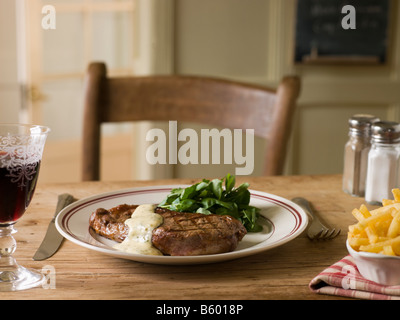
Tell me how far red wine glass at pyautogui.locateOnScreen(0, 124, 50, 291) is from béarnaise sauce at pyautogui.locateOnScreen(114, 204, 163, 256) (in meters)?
0.14

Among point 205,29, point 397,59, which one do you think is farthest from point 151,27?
point 397,59

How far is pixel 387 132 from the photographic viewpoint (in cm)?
118

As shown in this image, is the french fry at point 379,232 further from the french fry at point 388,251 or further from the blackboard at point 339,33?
the blackboard at point 339,33

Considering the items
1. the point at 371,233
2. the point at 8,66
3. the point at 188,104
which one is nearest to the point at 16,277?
the point at 371,233

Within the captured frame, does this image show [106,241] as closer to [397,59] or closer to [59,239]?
[59,239]

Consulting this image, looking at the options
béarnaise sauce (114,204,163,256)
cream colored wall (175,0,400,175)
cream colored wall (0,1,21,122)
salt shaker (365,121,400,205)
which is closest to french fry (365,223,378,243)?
béarnaise sauce (114,204,163,256)

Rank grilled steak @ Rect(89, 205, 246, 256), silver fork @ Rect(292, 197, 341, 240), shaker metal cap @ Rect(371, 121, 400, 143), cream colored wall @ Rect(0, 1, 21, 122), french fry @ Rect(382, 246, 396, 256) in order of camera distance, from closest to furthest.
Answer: french fry @ Rect(382, 246, 396, 256) < grilled steak @ Rect(89, 205, 246, 256) < silver fork @ Rect(292, 197, 341, 240) < shaker metal cap @ Rect(371, 121, 400, 143) < cream colored wall @ Rect(0, 1, 21, 122)

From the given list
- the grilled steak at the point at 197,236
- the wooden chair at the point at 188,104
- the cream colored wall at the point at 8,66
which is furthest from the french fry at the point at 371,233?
the cream colored wall at the point at 8,66

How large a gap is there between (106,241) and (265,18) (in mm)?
2309

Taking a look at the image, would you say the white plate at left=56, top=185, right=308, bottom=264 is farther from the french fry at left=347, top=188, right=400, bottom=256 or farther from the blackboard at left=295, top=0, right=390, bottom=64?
the blackboard at left=295, top=0, right=390, bottom=64

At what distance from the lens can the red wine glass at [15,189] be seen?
822 millimetres

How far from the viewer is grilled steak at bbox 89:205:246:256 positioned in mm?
850

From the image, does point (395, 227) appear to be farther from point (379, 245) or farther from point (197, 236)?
point (197, 236)

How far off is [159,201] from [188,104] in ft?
2.22
